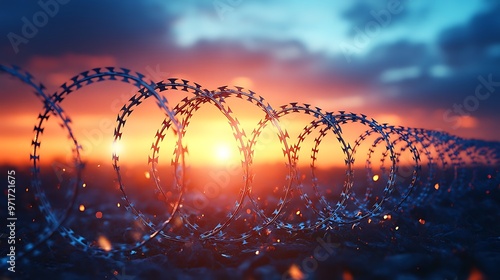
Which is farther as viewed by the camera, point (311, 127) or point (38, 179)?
point (311, 127)

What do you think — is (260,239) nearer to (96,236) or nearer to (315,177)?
(315,177)

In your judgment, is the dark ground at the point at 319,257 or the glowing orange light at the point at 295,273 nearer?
the glowing orange light at the point at 295,273

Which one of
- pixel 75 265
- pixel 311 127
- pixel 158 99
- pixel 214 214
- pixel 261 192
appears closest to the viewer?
pixel 158 99

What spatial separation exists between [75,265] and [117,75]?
20.4 feet

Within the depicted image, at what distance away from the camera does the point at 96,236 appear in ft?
54.7

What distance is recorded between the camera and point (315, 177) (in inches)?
618

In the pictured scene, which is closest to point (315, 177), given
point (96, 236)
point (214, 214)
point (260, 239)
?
point (260, 239)

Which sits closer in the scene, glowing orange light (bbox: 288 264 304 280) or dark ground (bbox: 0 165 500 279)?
glowing orange light (bbox: 288 264 304 280)

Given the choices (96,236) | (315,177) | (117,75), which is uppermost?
(117,75)

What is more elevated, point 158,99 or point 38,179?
point 158,99

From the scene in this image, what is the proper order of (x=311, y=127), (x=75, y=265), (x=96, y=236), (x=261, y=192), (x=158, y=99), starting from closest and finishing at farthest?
(x=158, y=99) < (x=75, y=265) < (x=311, y=127) < (x=96, y=236) < (x=261, y=192)

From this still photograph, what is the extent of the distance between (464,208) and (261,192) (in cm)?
1381

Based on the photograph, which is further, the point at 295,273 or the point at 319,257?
the point at 319,257

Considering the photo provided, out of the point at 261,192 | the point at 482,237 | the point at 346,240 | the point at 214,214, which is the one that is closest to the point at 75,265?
the point at 214,214
